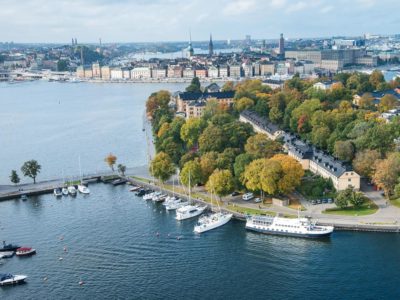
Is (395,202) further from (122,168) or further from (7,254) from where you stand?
(7,254)

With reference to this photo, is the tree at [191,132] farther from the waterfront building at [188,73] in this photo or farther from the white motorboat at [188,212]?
the waterfront building at [188,73]

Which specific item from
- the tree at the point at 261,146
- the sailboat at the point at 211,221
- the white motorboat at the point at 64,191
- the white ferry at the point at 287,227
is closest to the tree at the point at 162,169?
the tree at the point at 261,146

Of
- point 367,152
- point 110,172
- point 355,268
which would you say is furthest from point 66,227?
point 367,152

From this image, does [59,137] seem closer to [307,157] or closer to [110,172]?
[110,172]

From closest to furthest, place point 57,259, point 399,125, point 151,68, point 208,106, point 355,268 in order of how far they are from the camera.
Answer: point 355,268
point 57,259
point 399,125
point 208,106
point 151,68

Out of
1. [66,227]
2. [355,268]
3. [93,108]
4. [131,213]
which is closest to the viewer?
[355,268]

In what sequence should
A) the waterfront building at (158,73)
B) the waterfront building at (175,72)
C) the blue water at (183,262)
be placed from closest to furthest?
the blue water at (183,262)
the waterfront building at (175,72)
the waterfront building at (158,73)

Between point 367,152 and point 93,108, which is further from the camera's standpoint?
point 93,108

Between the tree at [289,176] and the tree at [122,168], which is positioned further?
the tree at [122,168]
